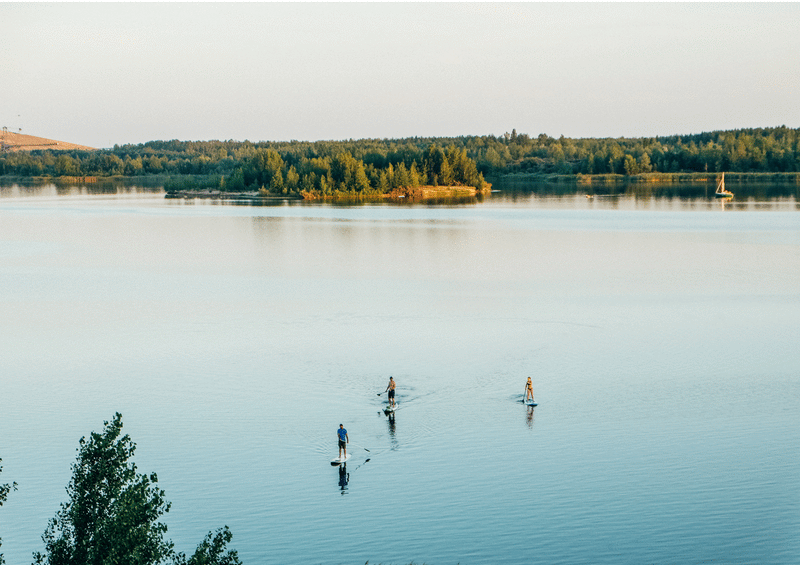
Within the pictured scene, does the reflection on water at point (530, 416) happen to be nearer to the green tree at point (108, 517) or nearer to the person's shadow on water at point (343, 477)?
the person's shadow on water at point (343, 477)

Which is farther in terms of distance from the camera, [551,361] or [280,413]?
[551,361]

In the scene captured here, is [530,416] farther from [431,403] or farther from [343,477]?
[343,477]

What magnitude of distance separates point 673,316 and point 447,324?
34.4 feet

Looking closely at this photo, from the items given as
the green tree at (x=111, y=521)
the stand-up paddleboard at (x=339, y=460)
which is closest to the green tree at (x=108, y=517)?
the green tree at (x=111, y=521)

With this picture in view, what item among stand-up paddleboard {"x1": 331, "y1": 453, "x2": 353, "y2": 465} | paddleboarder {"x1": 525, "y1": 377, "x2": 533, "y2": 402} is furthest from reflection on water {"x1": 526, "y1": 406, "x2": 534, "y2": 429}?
stand-up paddleboard {"x1": 331, "y1": 453, "x2": 353, "y2": 465}

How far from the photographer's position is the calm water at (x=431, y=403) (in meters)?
17.1

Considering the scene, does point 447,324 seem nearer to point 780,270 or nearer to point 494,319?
point 494,319

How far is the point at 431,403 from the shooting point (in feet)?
81.7

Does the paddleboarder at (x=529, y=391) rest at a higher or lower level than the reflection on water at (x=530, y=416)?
higher

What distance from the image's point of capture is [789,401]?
24875 mm

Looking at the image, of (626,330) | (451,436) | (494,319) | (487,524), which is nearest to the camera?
(487,524)

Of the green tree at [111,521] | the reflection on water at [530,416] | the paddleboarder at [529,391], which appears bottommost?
the reflection on water at [530,416]

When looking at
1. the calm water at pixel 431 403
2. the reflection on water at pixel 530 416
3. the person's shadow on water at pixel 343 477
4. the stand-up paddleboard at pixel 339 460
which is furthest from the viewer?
the reflection on water at pixel 530 416

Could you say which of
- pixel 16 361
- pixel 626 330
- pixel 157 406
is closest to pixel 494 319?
pixel 626 330
